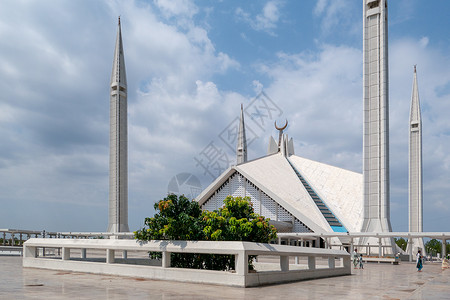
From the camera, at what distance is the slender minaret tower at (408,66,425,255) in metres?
53.7

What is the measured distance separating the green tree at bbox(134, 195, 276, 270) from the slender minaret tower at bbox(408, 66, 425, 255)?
43806 mm

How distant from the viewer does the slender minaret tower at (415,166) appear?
5369 centimetres

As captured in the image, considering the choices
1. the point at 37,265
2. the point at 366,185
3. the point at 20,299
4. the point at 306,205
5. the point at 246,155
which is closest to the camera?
the point at 20,299

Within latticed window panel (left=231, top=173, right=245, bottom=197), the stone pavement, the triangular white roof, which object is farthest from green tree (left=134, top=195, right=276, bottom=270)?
latticed window panel (left=231, top=173, right=245, bottom=197)

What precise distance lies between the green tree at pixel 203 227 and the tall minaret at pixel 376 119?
26.7 metres

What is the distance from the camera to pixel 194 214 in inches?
648

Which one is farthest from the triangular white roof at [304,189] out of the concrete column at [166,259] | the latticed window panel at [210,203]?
the concrete column at [166,259]

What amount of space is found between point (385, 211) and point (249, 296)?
31.9 metres

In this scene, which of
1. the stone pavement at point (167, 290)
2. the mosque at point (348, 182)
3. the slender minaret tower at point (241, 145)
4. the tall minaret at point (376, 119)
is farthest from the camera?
the slender minaret tower at point (241, 145)

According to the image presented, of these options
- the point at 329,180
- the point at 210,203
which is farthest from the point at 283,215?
the point at 329,180

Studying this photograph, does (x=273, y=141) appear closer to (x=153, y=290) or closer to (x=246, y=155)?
(x=246, y=155)

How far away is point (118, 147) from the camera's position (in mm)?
51969

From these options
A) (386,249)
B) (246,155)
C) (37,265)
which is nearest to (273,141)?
(246,155)

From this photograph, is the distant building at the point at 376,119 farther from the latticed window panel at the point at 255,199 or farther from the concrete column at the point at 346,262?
the concrete column at the point at 346,262
